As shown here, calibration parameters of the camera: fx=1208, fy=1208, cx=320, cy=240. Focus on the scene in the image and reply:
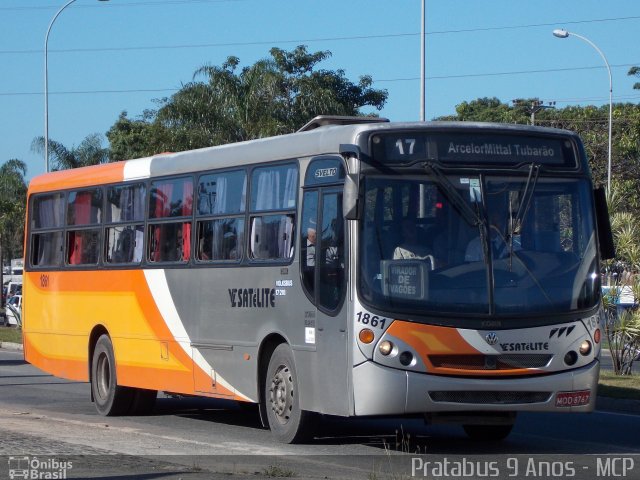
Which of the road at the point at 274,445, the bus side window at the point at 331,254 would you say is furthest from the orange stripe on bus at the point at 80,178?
the bus side window at the point at 331,254

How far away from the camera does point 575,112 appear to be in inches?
2532

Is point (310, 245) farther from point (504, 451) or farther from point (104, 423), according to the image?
point (104, 423)

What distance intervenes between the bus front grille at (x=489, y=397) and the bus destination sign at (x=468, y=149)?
2.18 m

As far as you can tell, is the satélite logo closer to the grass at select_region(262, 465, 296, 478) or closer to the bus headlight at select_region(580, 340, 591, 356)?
the bus headlight at select_region(580, 340, 591, 356)

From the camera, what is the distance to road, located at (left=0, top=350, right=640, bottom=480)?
10328mm

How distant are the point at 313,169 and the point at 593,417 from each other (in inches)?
225

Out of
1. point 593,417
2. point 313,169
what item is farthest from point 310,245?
point 593,417

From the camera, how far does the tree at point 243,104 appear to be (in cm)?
3709

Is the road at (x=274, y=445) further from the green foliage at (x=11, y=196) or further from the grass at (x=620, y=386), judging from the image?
the green foliage at (x=11, y=196)

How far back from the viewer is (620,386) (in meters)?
18.3

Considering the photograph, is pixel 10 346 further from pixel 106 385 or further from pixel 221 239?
pixel 221 239

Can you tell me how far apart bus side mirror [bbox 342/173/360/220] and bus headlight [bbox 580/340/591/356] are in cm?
250

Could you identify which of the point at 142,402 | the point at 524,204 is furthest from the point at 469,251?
the point at 142,402

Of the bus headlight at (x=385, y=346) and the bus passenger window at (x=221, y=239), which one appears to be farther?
the bus passenger window at (x=221, y=239)
